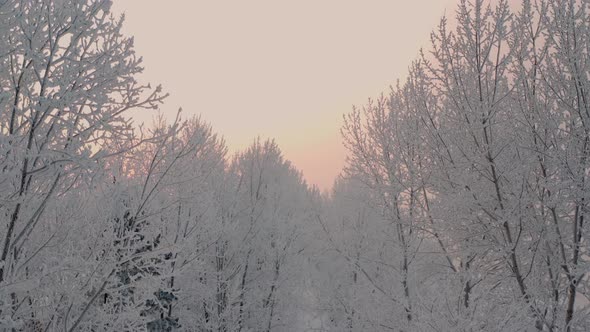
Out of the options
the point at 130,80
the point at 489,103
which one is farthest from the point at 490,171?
the point at 130,80

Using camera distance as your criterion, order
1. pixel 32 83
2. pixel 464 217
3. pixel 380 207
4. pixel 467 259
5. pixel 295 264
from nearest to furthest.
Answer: pixel 32 83, pixel 464 217, pixel 467 259, pixel 380 207, pixel 295 264

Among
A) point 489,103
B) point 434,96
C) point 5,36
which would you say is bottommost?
point 5,36

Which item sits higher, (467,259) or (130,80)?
(130,80)

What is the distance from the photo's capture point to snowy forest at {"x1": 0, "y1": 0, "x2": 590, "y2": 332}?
118 inches

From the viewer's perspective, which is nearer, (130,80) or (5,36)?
(5,36)

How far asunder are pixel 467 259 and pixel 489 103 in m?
2.86

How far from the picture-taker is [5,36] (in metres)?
2.91

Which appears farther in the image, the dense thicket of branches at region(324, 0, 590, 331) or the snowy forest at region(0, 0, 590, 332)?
the dense thicket of branches at region(324, 0, 590, 331)

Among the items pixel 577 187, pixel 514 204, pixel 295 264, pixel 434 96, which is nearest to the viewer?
pixel 577 187

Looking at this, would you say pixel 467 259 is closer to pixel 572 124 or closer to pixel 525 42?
pixel 572 124

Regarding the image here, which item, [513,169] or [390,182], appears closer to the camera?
[513,169]

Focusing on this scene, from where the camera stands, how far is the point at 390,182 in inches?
296

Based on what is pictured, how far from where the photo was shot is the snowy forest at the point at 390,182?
2.99 meters

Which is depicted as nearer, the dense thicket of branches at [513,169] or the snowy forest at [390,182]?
the snowy forest at [390,182]
